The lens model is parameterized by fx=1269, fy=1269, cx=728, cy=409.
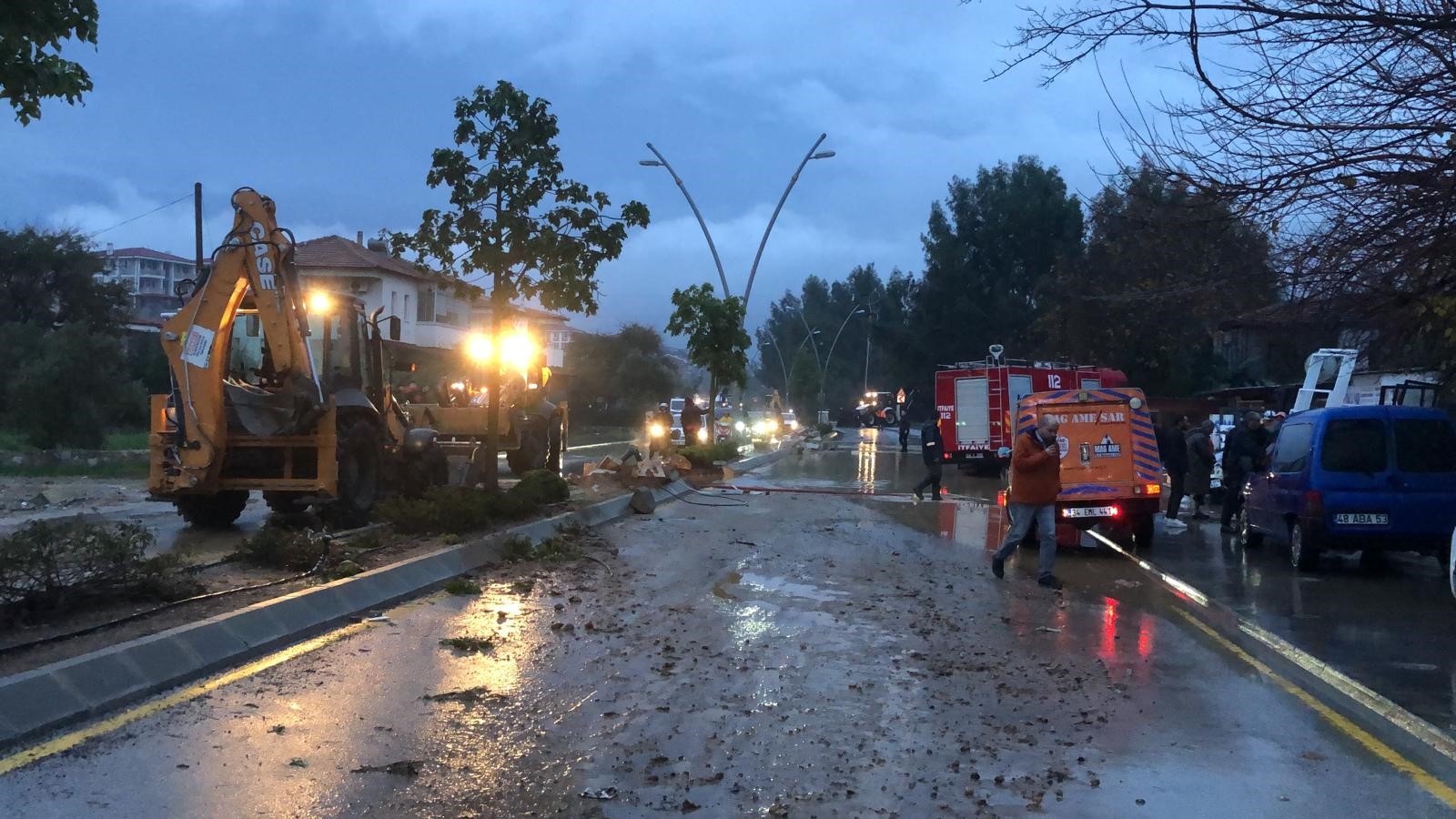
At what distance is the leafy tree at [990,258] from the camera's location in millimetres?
70438

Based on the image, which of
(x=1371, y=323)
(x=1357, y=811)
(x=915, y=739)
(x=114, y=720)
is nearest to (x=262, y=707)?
(x=114, y=720)

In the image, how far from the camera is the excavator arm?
43.8 ft

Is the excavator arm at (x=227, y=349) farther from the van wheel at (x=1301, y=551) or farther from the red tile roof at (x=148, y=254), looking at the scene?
the red tile roof at (x=148, y=254)

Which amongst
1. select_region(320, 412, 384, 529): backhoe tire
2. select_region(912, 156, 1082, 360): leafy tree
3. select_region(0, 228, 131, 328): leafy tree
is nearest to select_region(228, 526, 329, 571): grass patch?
select_region(320, 412, 384, 529): backhoe tire

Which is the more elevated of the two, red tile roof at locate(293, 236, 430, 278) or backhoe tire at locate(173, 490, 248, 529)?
red tile roof at locate(293, 236, 430, 278)

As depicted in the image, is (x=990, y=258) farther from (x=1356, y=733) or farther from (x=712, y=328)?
(x=1356, y=733)

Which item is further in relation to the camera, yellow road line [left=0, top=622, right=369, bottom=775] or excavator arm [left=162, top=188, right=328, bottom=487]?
excavator arm [left=162, top=188, right=328, bottom=487]

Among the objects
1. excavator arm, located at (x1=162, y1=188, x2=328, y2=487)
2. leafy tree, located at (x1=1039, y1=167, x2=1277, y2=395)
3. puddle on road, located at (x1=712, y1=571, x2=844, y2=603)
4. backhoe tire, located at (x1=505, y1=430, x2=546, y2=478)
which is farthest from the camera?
backhoe tire, located at (x1=505, y1=430, x2=546, y2=478)

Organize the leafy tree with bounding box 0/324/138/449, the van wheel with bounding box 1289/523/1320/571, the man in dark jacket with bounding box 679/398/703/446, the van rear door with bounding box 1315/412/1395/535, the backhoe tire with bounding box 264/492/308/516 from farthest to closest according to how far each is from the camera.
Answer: the leafy tree with bounding box 0/324/138/449 < the man in dark jacket with bounding box 679/398/703/446 < the backhoe tire with bounding box 264/492/308/516 < the van wheel with bounding box 1289/523/1320/571 < the van rear door with bounding box 1315/412/1395/535

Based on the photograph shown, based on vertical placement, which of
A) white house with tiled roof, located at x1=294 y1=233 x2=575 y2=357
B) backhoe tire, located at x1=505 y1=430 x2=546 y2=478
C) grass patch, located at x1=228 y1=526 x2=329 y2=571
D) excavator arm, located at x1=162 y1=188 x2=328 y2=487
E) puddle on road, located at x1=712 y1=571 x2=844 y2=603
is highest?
white house with tiled roof, located at x1=294 y1=233 x2=575 y2=357

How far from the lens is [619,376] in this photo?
8025cm

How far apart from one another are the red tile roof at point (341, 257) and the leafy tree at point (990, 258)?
32495 mm

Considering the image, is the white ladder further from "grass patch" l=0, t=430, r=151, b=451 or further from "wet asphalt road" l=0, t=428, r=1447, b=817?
"grass patch" l=0, t=430, r=151, b=451

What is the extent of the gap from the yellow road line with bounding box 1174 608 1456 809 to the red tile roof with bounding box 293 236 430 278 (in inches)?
1639
